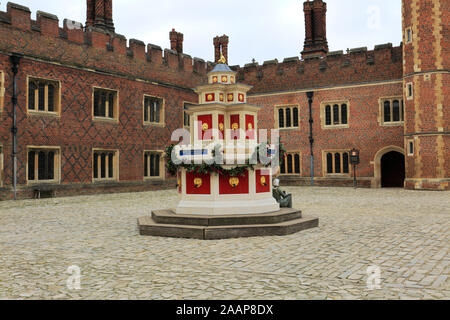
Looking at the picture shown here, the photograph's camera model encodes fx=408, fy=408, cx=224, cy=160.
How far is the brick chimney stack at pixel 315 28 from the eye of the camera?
27.5m

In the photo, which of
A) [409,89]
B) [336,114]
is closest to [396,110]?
[409,89]

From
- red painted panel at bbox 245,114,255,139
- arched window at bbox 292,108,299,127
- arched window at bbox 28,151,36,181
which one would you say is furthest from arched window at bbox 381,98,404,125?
arched window at bbox 28,151,36,181

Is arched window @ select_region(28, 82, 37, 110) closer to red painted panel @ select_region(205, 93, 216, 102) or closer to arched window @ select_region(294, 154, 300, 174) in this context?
red painted panel @ select_region(205, 93, 216, 102)

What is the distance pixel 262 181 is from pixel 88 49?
12743 mm

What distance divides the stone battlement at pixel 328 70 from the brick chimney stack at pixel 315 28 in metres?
4.17

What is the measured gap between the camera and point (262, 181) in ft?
28.0

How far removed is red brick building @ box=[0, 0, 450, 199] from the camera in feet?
51.3

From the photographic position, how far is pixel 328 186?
22750mm

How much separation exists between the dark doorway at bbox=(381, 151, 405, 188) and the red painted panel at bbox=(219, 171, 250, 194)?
1643 cm

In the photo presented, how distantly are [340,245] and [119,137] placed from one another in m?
14.7

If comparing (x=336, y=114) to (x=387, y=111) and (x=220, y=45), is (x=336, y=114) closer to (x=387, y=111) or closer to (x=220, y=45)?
(x=387, y=111)

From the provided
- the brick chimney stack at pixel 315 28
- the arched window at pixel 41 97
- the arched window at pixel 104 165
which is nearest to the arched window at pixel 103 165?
the arched window at pixel 104 165
